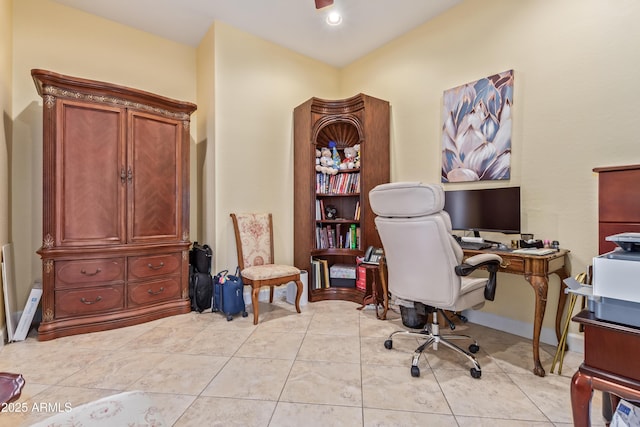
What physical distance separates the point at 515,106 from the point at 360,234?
6.45 feet

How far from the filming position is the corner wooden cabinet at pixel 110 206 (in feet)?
8.10

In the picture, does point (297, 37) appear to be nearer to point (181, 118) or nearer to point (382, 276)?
point (181, 118)

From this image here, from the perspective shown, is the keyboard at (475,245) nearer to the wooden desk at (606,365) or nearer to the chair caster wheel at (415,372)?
the chair caster wheel at (415,372)

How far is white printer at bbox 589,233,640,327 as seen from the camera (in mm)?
930

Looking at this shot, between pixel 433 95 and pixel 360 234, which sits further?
pixel 360 234

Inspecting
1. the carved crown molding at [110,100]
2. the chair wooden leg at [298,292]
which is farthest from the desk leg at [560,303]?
the carved crown molding at [110,100]

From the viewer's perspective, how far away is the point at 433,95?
3.19 meters

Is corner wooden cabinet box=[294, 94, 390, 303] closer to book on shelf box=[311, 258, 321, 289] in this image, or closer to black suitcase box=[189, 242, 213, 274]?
book on shelf box=[311, 258, 321, 289]

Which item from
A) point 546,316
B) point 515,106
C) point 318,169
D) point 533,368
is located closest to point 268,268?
point 318,169

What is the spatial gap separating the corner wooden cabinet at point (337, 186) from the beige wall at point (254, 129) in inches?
7.2

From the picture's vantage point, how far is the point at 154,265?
2916mm

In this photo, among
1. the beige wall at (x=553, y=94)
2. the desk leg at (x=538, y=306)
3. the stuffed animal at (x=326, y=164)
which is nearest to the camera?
the desk leg at (x=538, y=306)

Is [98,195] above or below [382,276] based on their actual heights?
above

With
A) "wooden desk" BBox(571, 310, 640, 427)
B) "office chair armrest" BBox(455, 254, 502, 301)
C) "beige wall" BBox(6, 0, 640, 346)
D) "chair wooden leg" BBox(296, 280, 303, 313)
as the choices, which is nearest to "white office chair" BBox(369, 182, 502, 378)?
"office chair armrest" BBox(455, 254, 502, 301)
